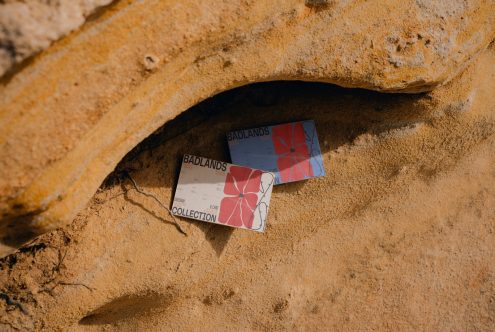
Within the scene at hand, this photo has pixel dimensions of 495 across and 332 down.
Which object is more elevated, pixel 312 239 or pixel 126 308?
pixel 312 239

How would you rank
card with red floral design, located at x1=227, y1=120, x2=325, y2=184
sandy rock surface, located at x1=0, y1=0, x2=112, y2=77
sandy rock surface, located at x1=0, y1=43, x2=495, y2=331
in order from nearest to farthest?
sandy rock surface, located at x1=0, y1=0, x2=112, y2=77, sandy rock surface, located at x1=0, y1=43, x2=495, y2=331, card with red floral design, located at x1=227, y1=120, x2=325, y2=184

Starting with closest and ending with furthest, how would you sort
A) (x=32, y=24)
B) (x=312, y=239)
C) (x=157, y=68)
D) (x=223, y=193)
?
(x=32, y=24) → (x=157, y=68) → (x=223, y=193) → (x=312, y=239)

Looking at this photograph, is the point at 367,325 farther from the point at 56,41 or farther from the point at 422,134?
the point at 56,41

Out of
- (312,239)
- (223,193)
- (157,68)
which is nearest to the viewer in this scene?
(157,68)

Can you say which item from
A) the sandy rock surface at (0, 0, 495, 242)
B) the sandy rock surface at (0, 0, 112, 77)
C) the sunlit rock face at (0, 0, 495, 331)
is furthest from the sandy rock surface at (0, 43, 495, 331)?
the sandy rock surface at (0, 0, 112, 77)

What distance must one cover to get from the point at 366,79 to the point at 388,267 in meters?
0.69

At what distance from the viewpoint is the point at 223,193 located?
1.31 m

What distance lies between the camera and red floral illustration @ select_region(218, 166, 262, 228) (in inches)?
51.7

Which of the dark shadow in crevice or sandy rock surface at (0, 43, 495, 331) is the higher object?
sandy rock surface at (0, 43, 495, 331)

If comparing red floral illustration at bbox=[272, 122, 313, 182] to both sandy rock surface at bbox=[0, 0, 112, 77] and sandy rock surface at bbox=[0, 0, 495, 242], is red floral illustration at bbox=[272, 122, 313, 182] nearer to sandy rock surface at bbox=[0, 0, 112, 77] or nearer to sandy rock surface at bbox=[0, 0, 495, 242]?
sandy rock surface at bbox=[0, 0, 495, 242]

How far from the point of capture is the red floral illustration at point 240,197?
131 centimetres

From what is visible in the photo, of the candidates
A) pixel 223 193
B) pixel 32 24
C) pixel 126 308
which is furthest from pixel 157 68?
pixel 126 308

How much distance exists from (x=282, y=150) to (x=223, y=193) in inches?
8.2

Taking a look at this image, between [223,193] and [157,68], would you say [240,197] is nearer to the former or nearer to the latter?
[223,193]
